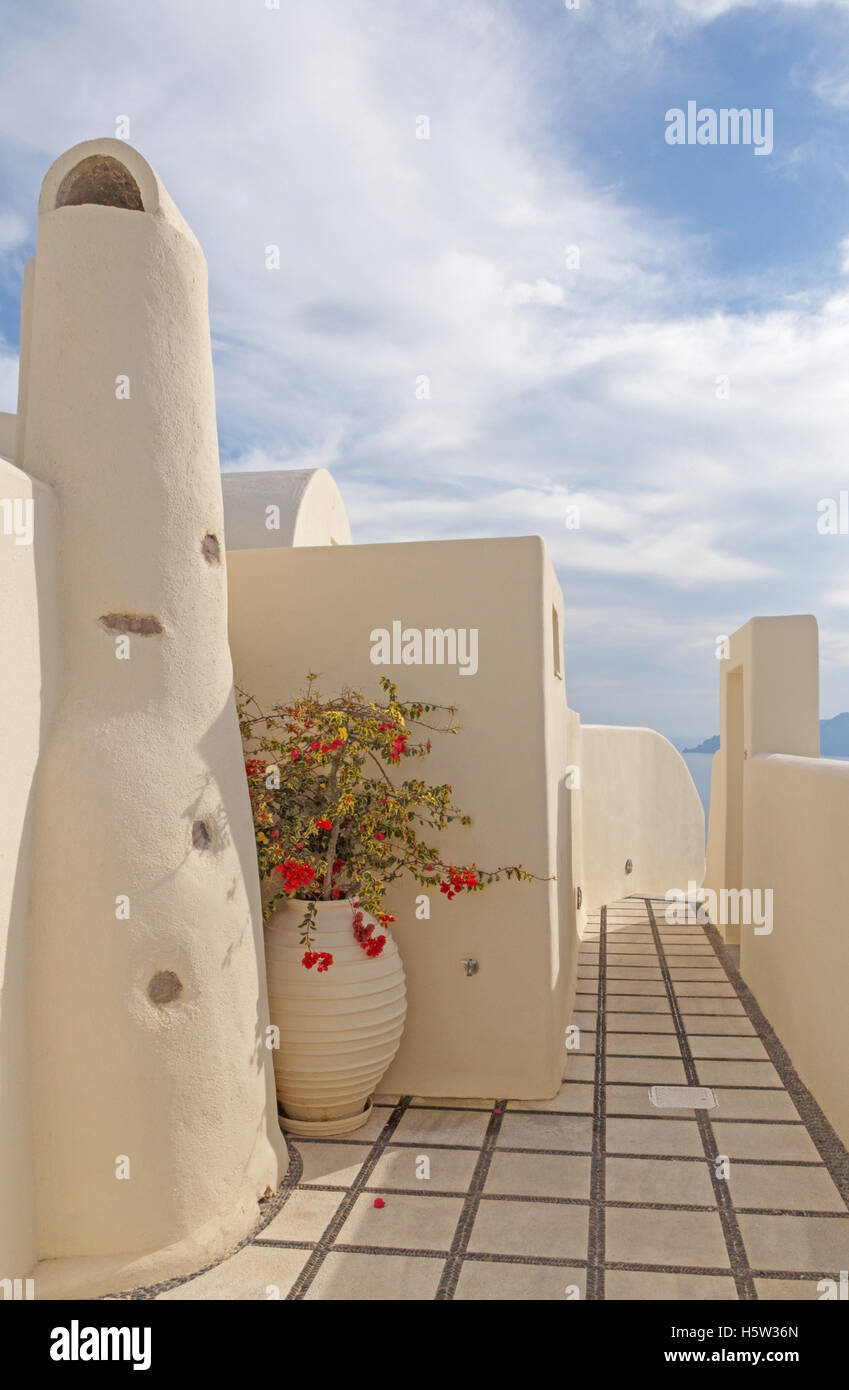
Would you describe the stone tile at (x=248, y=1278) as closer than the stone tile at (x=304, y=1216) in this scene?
Yes

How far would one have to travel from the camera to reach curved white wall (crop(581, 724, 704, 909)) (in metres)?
12.4

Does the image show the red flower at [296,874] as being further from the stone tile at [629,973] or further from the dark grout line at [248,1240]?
the stone tile at [629,973]

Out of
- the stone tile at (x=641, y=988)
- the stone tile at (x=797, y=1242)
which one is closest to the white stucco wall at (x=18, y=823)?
the stone tile at (x=797, y=1242)

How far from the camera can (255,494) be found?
812cm

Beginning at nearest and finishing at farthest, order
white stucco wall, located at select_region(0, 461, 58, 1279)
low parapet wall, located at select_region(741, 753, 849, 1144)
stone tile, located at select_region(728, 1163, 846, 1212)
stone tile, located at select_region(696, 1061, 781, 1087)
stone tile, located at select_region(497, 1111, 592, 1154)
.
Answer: white stucco wall, located at select_region(0, 461, 58, 1279), stone tile, located at select_region(728, 1163, 846, 1212), stone tile, located at select_region(497, 1111, 592, 1154), low parapet wall, located at select_region(741, 753, 849, 1144), stone tile, located at select_region(696, 1061, 781, 1087)

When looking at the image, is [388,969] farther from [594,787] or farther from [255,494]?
[594,787]

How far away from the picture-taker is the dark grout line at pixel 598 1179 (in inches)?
144

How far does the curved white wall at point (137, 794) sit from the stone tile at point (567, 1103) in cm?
167

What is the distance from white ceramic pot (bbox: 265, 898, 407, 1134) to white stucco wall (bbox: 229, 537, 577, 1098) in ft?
1.83

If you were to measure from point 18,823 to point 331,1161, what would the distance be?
245cm

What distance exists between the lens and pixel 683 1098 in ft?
18.2

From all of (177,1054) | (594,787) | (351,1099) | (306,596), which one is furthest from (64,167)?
(594,787)

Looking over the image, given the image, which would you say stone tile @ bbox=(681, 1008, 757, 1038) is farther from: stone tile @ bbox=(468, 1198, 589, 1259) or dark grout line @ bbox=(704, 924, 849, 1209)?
stone tile @ bbox=(468, 1198, 589, 1259)

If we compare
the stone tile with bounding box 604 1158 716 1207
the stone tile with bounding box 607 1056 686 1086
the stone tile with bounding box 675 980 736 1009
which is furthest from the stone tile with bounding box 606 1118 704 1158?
the stone tile with bounding box 675 980 736 1009
